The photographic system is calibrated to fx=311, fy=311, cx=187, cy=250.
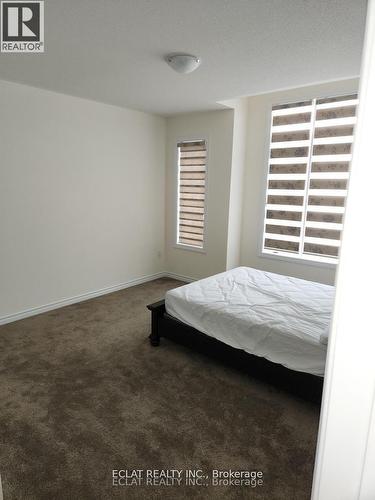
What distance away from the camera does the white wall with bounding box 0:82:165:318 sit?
3.34 metres

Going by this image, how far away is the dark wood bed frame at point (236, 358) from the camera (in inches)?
85.9

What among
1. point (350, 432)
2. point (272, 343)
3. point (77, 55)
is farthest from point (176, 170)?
Answer: point (350, 432)

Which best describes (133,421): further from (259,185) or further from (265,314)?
(259,185)

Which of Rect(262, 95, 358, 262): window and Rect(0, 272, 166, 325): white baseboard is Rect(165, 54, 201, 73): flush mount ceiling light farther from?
Rect(0, 272, 166, 325): white baseboard

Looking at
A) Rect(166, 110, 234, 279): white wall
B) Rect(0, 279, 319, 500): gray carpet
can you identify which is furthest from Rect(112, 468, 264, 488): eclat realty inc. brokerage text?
Rect(166, 110, 234, 279): white wall

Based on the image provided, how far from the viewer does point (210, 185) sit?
459 centimetres

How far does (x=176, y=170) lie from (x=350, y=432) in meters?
4.71

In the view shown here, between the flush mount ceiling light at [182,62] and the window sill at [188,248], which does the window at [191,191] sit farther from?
the flush mount ceiling light at [182,62]

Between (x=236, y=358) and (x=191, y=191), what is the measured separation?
9.68 feet

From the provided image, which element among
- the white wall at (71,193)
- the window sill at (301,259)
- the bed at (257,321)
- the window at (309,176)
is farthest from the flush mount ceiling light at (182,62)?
the window sill at (301,259)

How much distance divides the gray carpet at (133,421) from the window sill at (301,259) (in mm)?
2074

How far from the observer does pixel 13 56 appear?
2.51 meters

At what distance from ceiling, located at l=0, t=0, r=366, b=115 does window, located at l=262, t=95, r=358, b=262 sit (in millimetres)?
973

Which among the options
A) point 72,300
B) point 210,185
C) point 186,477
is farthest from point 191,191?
point 186,477
